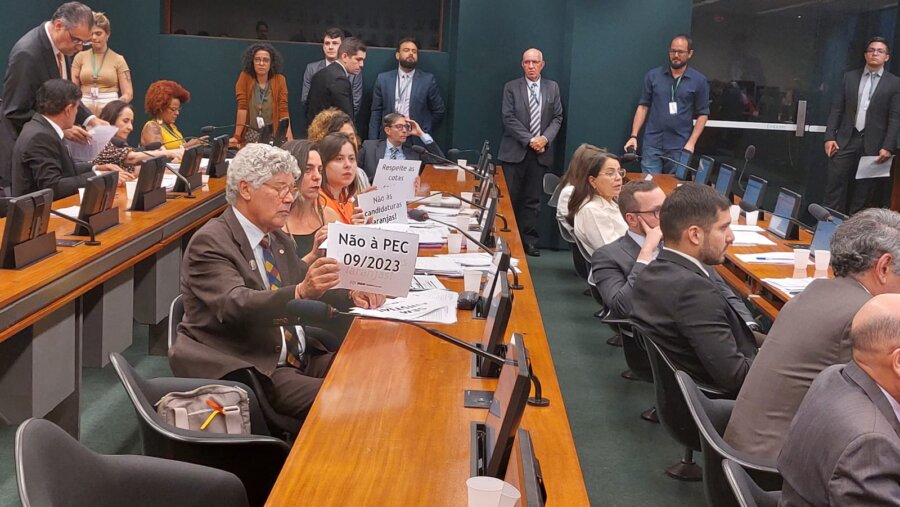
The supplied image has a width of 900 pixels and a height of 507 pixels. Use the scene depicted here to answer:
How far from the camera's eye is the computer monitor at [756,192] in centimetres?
631

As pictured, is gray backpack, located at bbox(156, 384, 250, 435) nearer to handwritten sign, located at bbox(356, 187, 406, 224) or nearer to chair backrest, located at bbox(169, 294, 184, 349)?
chair backrest, located at bbox(169, 294, 184, 349)

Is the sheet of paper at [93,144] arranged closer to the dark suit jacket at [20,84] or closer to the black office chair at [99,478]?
the dark suit jacket at [20,84]

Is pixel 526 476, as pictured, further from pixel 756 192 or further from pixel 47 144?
pixel 756 192

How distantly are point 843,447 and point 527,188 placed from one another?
287 inches

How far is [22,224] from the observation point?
3713 millimetres

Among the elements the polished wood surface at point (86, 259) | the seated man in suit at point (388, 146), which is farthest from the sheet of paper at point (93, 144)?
the seated man in suit at point (388, 146)

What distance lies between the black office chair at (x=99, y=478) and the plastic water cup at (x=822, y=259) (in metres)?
3.22

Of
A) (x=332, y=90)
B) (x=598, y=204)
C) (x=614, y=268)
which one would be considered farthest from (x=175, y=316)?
(x=332, y=90)

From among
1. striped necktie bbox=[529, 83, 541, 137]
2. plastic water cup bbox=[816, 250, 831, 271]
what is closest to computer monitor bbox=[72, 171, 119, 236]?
plastic water cup bbox=[816, 250, 831, 271]

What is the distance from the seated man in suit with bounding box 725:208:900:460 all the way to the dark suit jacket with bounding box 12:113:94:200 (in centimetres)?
384

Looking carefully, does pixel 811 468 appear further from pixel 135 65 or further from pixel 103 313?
pixel 135 65

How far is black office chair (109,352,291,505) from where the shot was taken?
246 cm

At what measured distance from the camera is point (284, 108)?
963 cm

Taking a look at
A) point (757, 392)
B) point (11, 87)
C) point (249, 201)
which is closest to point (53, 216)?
point (11, 87)
